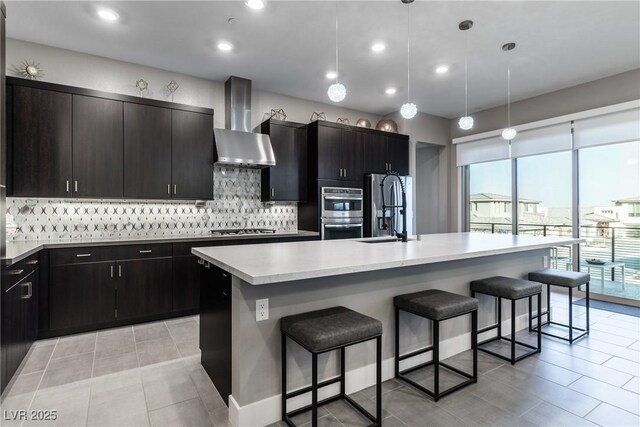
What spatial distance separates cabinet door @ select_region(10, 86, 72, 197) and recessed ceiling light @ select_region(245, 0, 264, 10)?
7.23ft

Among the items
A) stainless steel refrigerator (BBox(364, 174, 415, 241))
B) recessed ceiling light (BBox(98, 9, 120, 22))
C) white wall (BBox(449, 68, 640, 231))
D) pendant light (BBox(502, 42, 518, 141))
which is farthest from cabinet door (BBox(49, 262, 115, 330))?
white wall (BBox(449, 68, 640, 231))

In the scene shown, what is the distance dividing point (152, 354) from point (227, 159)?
234 cm

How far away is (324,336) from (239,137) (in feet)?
11.1

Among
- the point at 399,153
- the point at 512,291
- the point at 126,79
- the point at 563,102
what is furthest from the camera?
the point at 399,153

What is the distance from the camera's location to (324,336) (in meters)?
1.69

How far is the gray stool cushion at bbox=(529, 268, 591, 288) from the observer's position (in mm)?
3133

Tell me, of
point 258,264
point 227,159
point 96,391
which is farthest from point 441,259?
point 227,159

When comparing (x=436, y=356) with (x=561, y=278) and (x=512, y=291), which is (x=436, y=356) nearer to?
(x=512, y=291)

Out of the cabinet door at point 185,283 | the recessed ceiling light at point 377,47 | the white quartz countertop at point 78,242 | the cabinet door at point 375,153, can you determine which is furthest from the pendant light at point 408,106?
the cabinet door at point 185,283

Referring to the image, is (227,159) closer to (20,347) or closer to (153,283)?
(153,283)

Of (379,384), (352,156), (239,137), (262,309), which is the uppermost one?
(239,137)

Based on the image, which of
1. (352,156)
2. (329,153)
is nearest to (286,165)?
(329,153)

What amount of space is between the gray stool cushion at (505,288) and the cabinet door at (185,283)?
293 centimetres

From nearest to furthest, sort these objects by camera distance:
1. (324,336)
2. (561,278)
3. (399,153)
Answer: (324,336), (561,278), (399,153)
